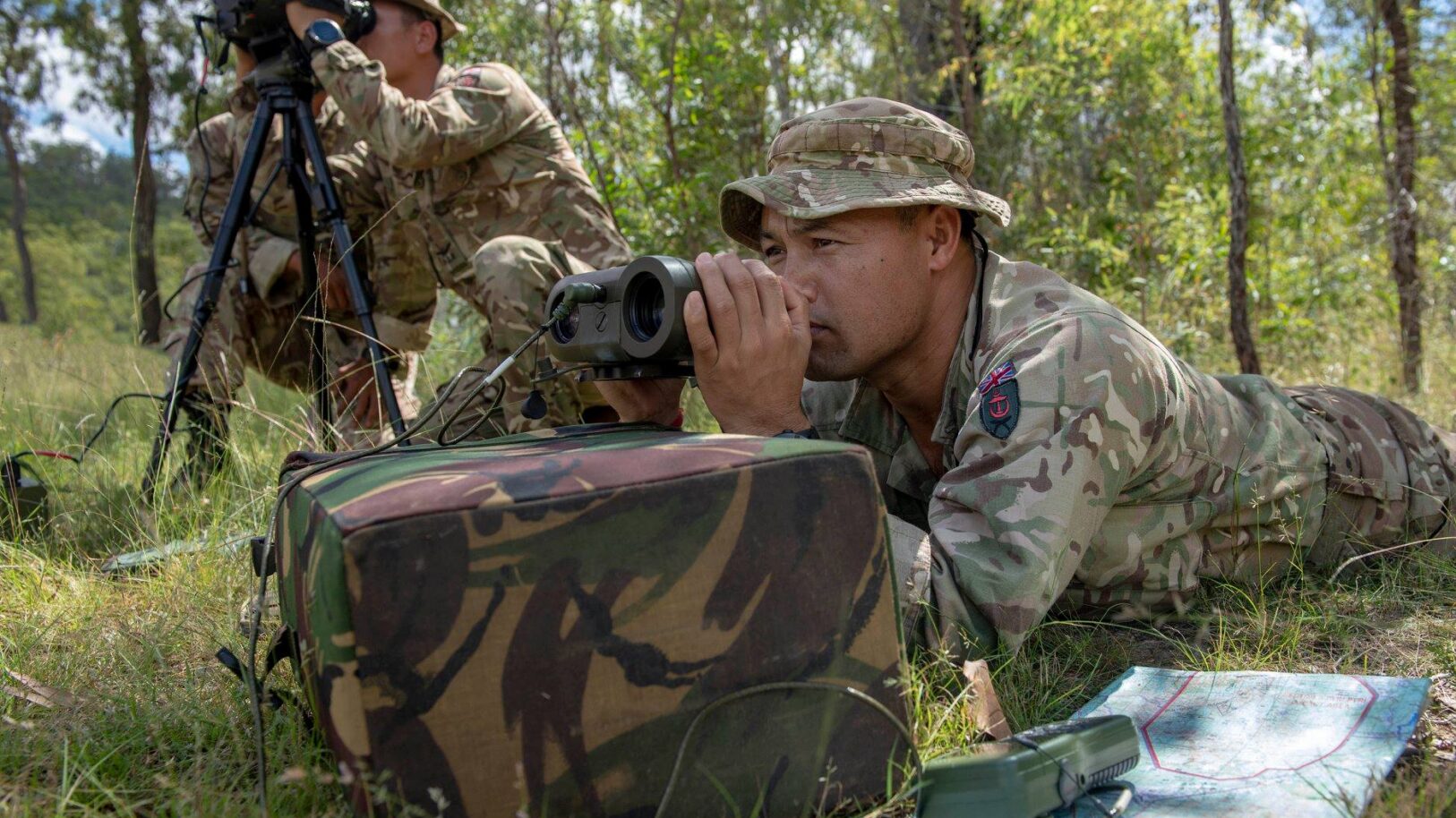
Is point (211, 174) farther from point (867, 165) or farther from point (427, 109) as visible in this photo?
point (867, 165)

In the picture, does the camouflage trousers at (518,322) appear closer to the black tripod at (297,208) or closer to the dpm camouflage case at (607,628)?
the black tripod at (297,208)

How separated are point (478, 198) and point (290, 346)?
1.16m

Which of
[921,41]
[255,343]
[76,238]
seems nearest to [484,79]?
[255,343]

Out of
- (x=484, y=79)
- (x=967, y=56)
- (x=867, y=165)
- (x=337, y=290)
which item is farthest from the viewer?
(x=967, y=56)

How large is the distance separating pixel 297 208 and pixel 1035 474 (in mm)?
2582

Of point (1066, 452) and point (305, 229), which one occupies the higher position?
point (305, 229)

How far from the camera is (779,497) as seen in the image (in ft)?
3.83

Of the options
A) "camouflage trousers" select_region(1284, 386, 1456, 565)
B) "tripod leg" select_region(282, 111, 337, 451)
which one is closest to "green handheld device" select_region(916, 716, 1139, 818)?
"camouflage trousers" select_region(1284, 386, 1456, 565)

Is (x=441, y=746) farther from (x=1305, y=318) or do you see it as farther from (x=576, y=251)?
(x=1305, y=318)

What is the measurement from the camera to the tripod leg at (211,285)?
2.93 meters

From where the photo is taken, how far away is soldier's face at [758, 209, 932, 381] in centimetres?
202

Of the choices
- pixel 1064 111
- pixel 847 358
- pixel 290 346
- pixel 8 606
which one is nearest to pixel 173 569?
pixel 8 606

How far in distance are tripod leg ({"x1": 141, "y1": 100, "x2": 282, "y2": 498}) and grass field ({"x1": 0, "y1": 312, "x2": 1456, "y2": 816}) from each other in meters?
0.19

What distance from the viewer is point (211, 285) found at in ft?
10.3
